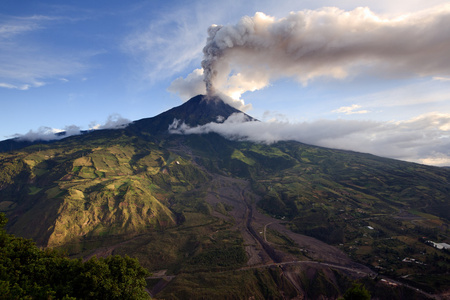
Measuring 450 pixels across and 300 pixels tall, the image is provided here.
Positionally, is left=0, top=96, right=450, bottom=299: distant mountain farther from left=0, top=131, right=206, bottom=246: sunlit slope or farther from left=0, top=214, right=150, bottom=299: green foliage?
left=0, top=214, right=150, bottom=299: green foliage

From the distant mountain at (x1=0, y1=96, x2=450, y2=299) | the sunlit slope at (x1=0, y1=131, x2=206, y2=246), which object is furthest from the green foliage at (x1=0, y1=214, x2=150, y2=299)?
the sunlit slope at (x1=0, y1=131, x2=206, y2=246)

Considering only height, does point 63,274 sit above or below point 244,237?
above

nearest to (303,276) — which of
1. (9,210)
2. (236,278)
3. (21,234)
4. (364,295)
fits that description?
(236,278)

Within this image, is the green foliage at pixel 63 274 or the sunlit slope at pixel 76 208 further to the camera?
the sunlit slope at pixel 76 208

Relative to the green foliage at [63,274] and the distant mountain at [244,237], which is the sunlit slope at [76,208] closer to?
the distant mountain at [244,237]

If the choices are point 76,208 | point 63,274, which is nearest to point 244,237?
point 63,274

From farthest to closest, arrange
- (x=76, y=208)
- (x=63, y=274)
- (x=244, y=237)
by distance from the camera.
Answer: (x=76, y=208) < (x=244, y=237) < (x=63, y=274)

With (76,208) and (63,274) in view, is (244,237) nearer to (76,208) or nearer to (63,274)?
(63,274)

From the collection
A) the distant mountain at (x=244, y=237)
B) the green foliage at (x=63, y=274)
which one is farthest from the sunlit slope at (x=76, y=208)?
the green foliage at (x=63, y=274)

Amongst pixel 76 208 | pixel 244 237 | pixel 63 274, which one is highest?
pixel 63 274
